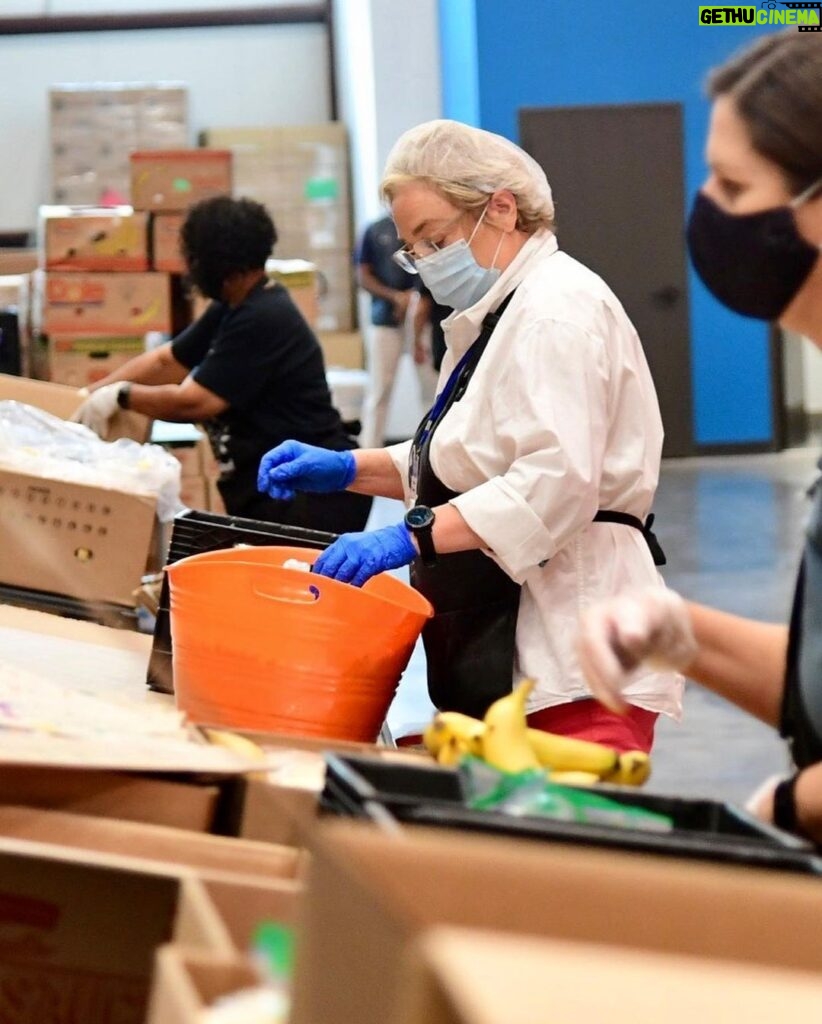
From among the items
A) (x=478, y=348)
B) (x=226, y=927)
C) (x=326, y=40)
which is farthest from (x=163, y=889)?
(x=326, y=40)

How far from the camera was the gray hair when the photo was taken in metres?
2.45

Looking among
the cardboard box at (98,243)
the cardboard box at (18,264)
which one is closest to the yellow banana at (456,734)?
the cardboard box at (98,243)

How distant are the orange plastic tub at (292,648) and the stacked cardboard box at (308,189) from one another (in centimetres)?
1015

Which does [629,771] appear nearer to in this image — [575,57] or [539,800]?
[539,800]

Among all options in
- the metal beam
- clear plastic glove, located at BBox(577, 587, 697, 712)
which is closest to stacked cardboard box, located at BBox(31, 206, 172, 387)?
clear plastic glove, located at BBox(577, 587, 697, 712)

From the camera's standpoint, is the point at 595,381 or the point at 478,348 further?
the point at 478,348

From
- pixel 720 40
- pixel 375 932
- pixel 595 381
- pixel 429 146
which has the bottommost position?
pixel 375 932

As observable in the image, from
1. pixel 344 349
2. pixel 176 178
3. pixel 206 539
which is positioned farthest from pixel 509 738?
pixel 344 349

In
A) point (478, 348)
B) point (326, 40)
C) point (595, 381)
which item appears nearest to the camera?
point (595, 381)

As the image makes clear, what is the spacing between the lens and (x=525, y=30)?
10.1m

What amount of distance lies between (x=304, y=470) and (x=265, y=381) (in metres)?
1.39

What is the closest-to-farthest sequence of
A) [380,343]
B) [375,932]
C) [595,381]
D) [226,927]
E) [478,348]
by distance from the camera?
[375,932], [226,927], [595,381], [478,348], [380,343]

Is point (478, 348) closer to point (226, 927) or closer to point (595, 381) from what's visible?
point (595, 381)

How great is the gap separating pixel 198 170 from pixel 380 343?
10.0 ft
